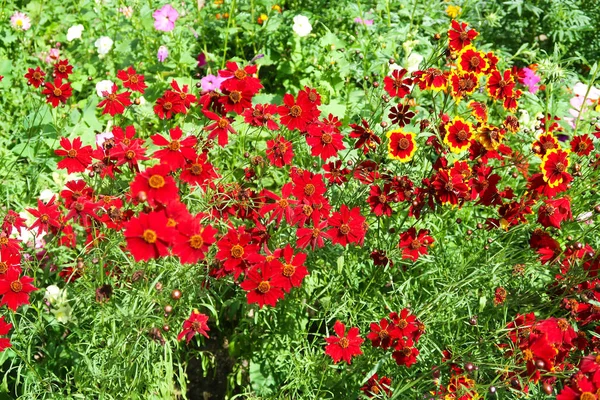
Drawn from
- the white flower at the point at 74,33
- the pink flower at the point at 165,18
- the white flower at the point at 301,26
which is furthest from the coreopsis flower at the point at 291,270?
the white flower at the point at 74,33

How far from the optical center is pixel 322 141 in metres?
2.10

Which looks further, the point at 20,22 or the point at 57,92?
the point at 20,22

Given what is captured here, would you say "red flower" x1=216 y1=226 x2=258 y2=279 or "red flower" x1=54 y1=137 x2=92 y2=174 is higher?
"red flower" x1=54 y1=137 x2=92 y2=174

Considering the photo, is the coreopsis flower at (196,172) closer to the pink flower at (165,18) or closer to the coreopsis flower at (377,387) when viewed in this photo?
the coreopsis flower at (377,387)

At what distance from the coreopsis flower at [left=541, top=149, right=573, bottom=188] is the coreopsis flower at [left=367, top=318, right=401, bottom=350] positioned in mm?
718

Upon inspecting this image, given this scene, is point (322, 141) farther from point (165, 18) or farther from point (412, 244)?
point (165, 18)

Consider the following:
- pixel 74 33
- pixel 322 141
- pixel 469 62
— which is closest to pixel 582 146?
pixel 469 62

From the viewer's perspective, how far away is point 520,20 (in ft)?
14.0

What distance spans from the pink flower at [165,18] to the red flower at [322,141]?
1870 millimetres

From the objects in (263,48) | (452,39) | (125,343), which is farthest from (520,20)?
(125,343)

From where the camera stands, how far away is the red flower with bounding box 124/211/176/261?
1.38 m

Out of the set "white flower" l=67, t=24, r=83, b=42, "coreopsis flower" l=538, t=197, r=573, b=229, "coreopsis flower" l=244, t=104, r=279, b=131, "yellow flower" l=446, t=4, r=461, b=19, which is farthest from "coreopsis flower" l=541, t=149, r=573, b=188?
"white flower" l=67, t=24, r=83, b=42

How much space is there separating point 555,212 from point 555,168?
150 millimetres

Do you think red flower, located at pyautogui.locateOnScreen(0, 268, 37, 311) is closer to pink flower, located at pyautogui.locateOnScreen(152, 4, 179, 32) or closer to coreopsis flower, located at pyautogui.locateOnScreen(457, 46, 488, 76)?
coreopsis flower, located at pyautogui.locateOnScreen(457, 46, 488, 76)
